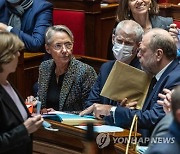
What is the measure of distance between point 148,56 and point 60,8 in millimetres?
2152

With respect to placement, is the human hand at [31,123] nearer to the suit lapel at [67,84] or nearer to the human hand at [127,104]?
the human hand at [127,104]

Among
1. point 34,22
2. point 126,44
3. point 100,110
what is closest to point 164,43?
point 126,44

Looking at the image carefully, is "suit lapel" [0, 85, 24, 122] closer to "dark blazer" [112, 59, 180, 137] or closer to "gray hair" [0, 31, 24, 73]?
"gray hair" [0, 31, 24, 73]

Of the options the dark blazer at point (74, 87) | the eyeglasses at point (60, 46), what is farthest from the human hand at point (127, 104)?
the eyeglasses at point (60, 46)

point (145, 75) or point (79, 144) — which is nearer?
point (79, 144)

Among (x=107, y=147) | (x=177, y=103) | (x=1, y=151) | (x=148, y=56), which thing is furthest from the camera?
(x=148, y=56)

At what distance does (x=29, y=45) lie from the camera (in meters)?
4.46

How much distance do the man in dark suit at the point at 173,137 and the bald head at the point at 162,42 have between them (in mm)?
1171

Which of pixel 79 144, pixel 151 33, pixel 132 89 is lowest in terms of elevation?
pixel 79 144

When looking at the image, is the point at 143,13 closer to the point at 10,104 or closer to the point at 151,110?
the point at 151,110

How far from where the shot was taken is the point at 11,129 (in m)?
2.49

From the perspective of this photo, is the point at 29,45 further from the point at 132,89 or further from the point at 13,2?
the point at 132,89

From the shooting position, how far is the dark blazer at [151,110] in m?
3.06

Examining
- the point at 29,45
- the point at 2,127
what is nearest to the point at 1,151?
the point at 2,127
